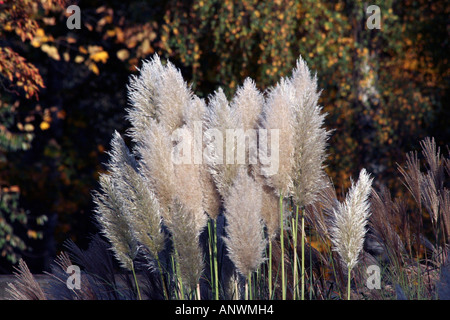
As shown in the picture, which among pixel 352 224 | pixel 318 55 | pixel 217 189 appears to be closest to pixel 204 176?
pixel 217 189

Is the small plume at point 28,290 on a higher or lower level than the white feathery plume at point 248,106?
lower

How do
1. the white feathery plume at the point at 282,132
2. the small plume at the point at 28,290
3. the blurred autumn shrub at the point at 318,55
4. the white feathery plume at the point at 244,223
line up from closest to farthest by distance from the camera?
the white feathery plume at the point at 244,223, the white feathery plume at the point at 282,132, the small plume at the point at 28,290, the blurred autumn shrub at the point at 318,55

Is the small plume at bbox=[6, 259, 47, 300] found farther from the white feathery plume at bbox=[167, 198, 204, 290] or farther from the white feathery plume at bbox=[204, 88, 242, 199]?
the white feathery plume at bbox=[204, 88, 242, 199]

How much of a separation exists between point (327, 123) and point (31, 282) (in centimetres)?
554

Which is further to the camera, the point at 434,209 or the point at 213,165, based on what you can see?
the point at 434,209

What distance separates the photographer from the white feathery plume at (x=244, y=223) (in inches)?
70.8

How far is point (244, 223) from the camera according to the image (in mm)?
1797

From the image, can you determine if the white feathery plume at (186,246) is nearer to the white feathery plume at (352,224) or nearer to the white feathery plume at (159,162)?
the white feathery plume at (159,162)

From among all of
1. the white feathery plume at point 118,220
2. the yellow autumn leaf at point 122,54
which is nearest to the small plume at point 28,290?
the white feathery plume at point 118,220

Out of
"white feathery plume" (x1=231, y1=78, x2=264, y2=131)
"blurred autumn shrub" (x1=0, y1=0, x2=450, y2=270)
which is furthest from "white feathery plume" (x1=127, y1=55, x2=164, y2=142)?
"blurred autumn shrub" (x1=0, y1=0, x2=450, y2=270)

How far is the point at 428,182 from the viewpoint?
8.06 ft

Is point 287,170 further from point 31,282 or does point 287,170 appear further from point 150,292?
point 31,282

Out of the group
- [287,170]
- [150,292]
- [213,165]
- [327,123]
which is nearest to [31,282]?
[150,292]

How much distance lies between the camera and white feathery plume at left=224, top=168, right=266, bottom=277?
5.90ft
